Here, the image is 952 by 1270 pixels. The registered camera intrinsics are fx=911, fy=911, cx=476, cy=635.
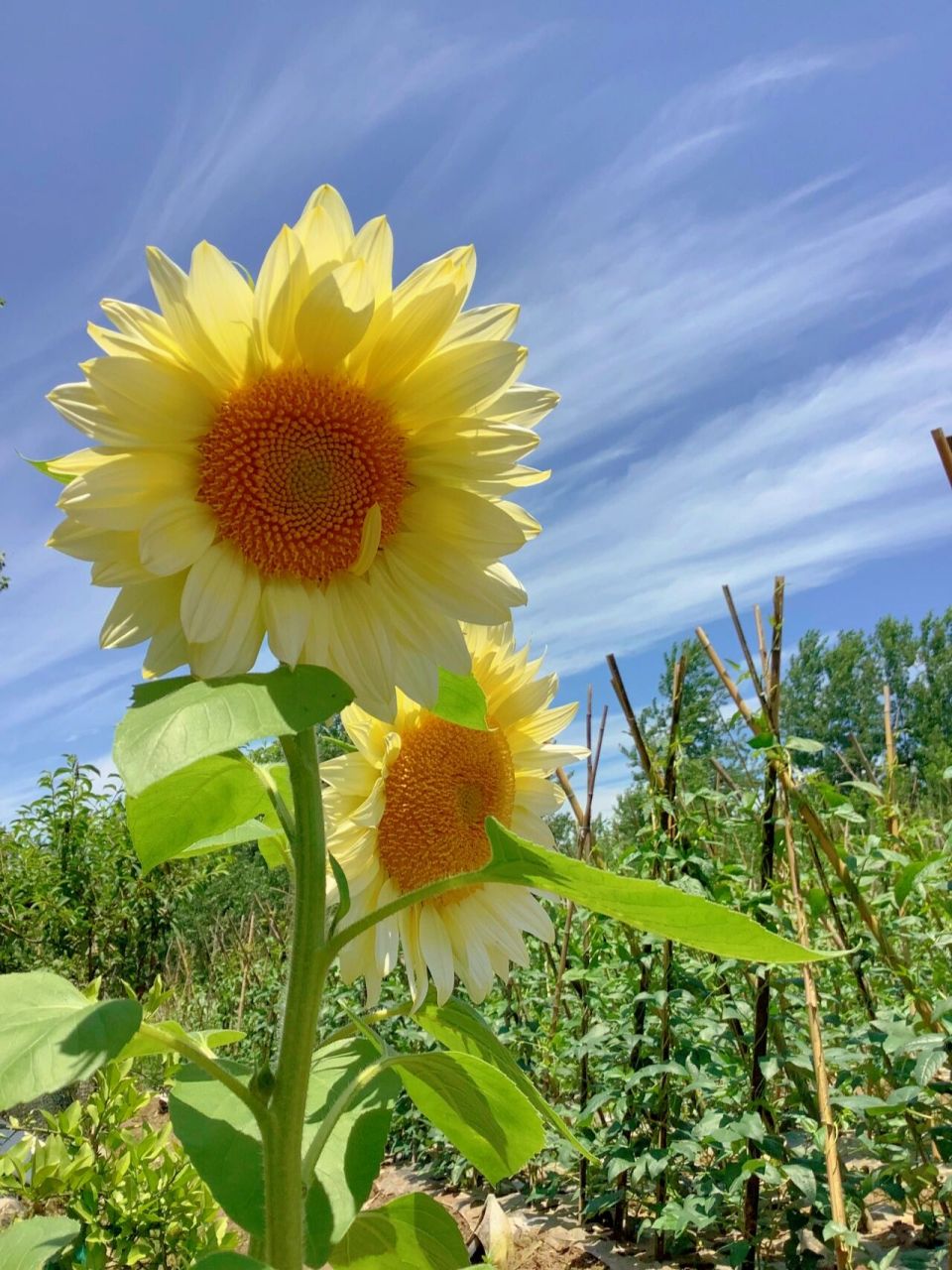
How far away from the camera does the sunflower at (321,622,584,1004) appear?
1.06m

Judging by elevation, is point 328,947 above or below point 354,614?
below

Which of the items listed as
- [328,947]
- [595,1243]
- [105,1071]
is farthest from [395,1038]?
[328,947]

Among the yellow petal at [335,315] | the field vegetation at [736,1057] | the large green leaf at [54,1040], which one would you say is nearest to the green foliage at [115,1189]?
the field vegetation at [736,1057]

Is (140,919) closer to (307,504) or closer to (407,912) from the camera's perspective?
(407,912)

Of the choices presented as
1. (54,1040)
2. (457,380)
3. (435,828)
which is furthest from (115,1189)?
(457,380)

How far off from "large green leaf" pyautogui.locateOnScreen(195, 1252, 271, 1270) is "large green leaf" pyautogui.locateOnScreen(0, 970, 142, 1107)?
192 millimetres

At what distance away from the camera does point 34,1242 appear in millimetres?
1052

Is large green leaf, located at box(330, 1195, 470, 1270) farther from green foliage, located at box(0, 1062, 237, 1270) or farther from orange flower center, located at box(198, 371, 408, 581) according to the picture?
green foliage, located at box(0, 1062, 237, 1270)

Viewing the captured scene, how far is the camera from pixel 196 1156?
0.88m

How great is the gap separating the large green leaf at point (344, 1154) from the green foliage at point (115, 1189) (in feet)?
4.60

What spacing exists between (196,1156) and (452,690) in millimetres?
514

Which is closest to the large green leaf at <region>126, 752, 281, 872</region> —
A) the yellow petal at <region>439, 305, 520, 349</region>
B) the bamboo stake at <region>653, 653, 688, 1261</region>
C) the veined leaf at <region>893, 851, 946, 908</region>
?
the yellow petal at <region>439, 305, 520, 349</region>

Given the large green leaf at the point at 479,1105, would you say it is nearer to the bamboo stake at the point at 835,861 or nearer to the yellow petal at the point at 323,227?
the yellow petal at the point at 323,227

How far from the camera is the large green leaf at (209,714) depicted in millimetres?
576
